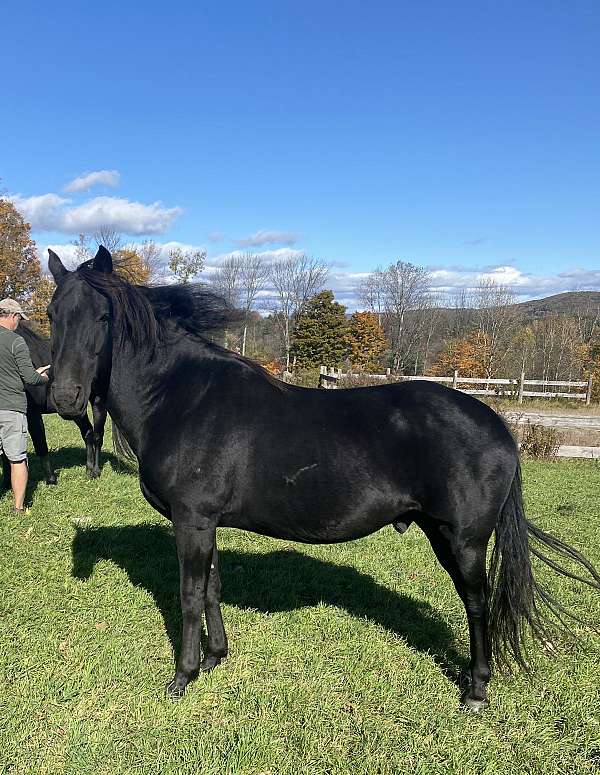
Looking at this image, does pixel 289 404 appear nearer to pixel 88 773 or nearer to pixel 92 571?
pixel 88 773

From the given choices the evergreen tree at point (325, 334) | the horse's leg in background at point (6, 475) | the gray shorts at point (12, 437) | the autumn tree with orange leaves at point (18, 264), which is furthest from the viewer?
the evergreen tree at point (325, 334)

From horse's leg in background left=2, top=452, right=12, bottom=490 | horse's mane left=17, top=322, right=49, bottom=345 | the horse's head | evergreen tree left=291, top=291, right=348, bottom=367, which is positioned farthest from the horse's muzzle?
evergreen tree left=291, top=291, right=348, bottom=367

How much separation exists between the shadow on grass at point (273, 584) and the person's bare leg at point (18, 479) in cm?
108

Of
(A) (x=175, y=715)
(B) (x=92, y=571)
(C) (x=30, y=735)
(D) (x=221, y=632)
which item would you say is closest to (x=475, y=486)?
(D) (x=221, y=632)

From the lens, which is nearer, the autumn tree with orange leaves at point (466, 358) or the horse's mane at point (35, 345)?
the horse's mane at point (35, 345)

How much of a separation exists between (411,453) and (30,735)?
2666 millimetres

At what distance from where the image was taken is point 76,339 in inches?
115

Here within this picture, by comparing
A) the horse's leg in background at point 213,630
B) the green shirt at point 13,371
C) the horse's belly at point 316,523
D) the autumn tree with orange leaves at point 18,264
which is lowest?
the horse's leg in background at point 213,630

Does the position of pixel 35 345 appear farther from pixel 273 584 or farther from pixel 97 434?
pixel 273 584

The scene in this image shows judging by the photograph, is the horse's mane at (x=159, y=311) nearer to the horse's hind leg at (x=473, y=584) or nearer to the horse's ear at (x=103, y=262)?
the horse's ear at (x=103, y=262)

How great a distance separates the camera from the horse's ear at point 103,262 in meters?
3.12

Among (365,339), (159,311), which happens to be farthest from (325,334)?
(159,311)

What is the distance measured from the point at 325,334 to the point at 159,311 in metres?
39.2

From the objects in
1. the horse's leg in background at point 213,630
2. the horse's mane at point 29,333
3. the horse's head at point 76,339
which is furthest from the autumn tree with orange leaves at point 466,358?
the horse's head at point 76,339
